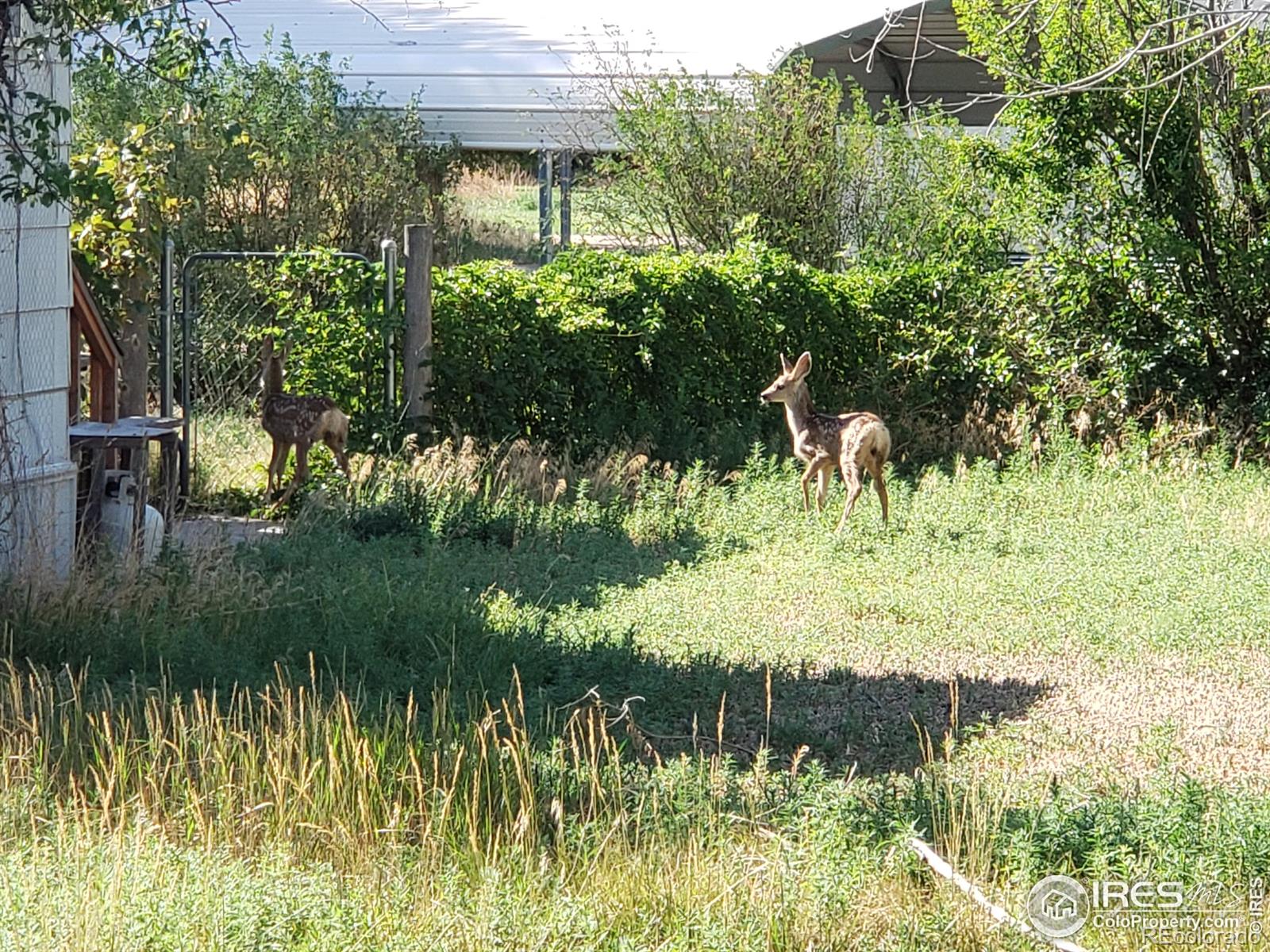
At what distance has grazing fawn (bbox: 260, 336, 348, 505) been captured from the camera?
11711 mm

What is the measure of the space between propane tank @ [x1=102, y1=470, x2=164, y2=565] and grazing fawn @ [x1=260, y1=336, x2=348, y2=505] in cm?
170

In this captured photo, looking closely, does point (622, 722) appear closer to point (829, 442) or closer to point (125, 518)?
point (125, 518)

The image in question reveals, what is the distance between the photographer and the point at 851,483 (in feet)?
38.0

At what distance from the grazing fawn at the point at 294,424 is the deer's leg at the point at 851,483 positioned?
347cm

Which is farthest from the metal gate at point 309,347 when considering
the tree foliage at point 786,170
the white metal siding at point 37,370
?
the tree foliage at point 786,170

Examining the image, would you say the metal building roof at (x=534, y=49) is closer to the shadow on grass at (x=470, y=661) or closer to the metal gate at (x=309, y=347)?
the metal gate at (x=309, y=347)

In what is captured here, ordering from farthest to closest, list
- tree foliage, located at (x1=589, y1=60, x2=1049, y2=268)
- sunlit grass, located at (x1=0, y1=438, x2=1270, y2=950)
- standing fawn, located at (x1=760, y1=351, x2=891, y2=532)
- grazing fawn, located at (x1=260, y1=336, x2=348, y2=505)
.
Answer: tree foliage, located at (x1=589, y1=60, x2=1049, y2=268) < grazing fawn, located at (x1=260, y1=336, x2=348, y2=505) < standing fawn, located at (x1=760, y1=351, x2=891, y2=532) < sunlit grass, located at (x1=0, y1=438, x2=1270, y2=950)

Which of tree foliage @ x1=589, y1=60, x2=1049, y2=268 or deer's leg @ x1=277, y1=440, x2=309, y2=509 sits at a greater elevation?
tree foliage @ x1=589, y1=60, x2=1049, y2=268

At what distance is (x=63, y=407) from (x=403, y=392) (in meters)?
3.50

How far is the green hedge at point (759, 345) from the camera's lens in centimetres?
1307

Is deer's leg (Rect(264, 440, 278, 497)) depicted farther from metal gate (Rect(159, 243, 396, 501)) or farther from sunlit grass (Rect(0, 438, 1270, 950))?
sunlit grass (Rect(0, 438, 1270, 950))

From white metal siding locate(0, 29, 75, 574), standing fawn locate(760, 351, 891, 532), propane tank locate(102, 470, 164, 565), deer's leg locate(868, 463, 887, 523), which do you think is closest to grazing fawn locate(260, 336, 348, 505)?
propane tank locate(102, 470, 164, 565)

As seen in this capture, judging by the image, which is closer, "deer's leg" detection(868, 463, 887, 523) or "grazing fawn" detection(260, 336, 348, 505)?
"deer's leg" detection(868, 463, 887, 523)

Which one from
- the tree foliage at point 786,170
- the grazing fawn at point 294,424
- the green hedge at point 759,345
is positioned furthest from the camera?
the tree foliage at point 786,170
